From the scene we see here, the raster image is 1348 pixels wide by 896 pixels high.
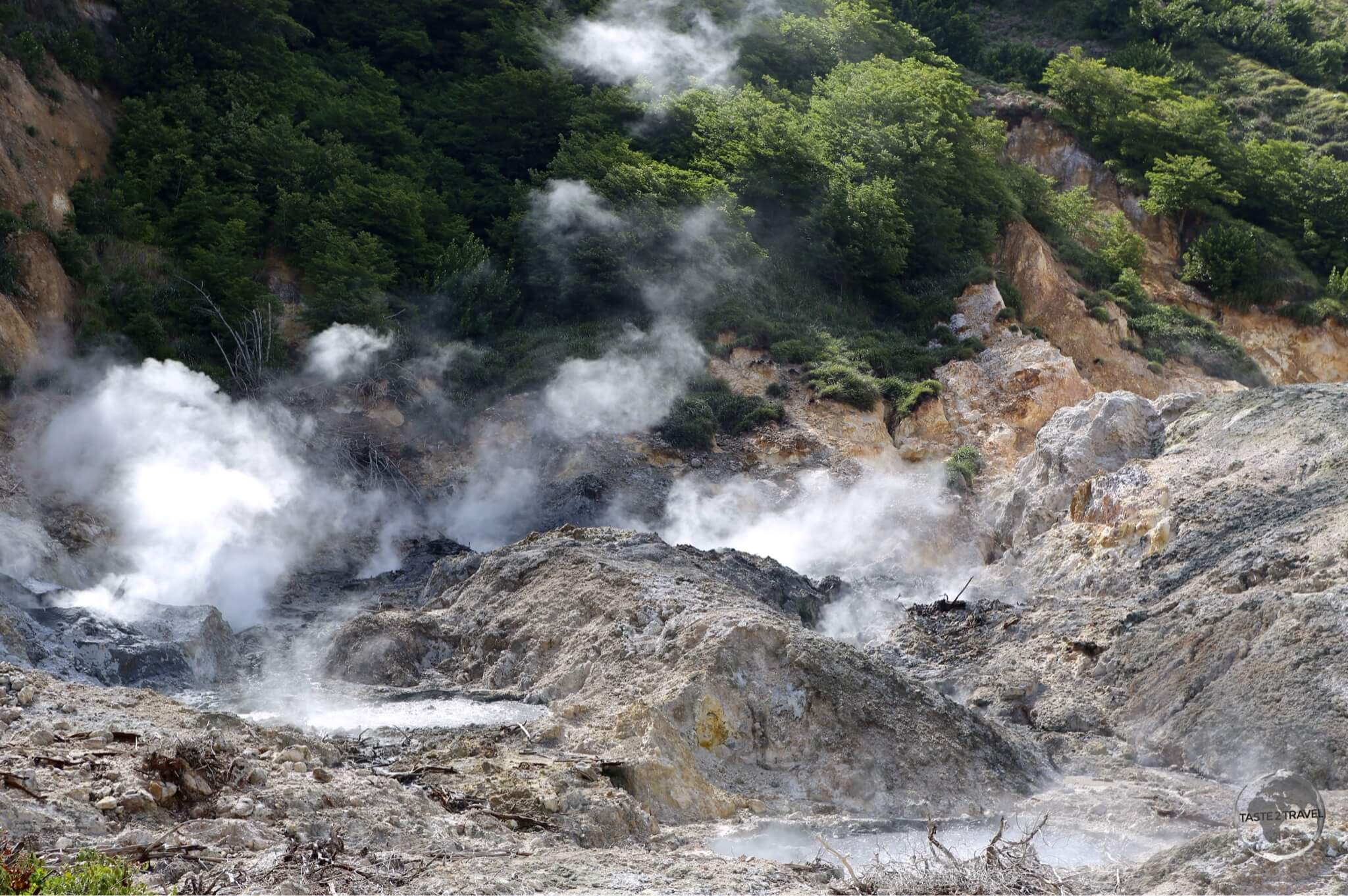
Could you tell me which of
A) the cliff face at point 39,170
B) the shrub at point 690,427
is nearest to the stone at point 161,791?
the cliff face at point 39,170

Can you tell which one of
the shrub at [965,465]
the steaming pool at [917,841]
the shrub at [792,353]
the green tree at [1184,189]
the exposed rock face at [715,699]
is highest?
the green tree at [1184,189]

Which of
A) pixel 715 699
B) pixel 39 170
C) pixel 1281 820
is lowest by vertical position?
pixel 1281 820

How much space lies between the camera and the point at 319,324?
64.3 ft

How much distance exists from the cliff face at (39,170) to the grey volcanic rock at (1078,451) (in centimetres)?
1287

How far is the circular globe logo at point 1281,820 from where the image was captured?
19.2ft

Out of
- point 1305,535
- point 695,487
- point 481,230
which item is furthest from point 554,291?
point 1305,535

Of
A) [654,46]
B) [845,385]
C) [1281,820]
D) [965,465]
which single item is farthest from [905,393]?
[1281,820]

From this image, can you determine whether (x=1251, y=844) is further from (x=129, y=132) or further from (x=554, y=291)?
(x=129, y=132)

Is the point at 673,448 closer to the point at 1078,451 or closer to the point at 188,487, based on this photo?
the point at 1078,451

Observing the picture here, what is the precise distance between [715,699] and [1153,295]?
1893 centimetres

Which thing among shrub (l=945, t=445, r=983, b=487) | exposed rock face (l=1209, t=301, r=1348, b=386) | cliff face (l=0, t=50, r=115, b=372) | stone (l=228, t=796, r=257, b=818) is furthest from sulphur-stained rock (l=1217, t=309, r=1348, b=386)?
stone (l=228, t=796, r=257, b=818)

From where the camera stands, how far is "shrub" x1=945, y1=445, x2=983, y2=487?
1788 centimetres

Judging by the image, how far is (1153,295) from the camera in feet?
82.6

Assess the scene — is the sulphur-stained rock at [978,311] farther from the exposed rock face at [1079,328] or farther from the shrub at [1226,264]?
the shrub at [1226,264]
